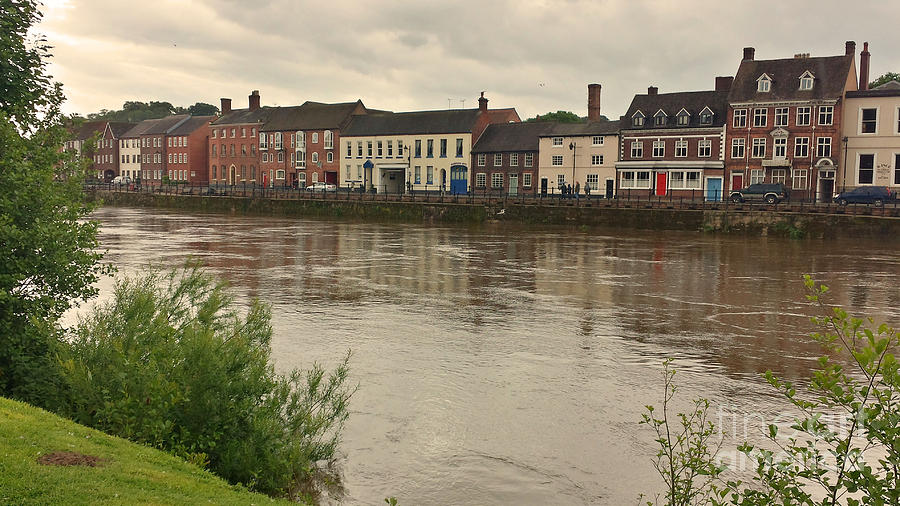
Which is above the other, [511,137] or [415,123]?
[415,123]

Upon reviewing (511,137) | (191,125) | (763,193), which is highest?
(191,125)

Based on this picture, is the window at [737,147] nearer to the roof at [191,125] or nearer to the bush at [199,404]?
the bush at [199,404]

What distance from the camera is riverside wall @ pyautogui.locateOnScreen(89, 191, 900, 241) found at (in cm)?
4384

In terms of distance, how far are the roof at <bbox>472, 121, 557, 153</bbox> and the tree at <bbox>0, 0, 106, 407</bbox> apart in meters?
60.4

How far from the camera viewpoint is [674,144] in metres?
61.7

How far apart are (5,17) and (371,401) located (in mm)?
8280

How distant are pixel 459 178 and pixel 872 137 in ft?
120

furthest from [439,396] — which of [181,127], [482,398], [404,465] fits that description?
[181,127]

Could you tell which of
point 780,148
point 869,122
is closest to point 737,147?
point 780,148

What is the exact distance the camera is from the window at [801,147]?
55500 mm

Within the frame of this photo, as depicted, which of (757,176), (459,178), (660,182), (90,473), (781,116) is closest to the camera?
(90,473)

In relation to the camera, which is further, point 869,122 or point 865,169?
point 865,169

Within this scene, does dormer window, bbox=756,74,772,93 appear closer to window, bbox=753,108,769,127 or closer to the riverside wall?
window, bbox=753,108,769,127

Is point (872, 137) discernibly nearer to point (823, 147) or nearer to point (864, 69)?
point (823, 147)
